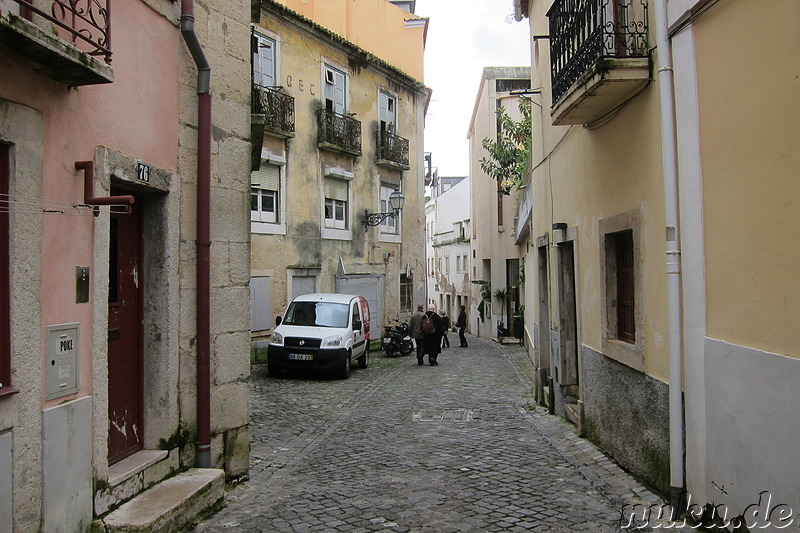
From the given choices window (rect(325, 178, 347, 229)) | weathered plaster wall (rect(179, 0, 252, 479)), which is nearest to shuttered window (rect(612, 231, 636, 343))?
weathered plaster wall (rect(179, 0, 252, 479))

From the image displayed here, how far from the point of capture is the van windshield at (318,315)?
15.8 m

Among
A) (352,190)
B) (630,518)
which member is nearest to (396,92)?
(352,190)

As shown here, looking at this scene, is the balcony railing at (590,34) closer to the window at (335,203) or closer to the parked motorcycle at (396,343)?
the parked motorcycle at (396,343)

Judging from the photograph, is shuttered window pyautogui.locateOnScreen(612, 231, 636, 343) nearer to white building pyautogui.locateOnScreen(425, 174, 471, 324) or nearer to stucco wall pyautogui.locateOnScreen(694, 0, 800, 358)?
stucco wall pyautogui.locateOnScreen(694, 0, 800, 358)

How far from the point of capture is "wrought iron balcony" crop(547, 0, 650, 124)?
19.2 ft

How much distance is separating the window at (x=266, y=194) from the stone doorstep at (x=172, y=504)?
13.4 meters

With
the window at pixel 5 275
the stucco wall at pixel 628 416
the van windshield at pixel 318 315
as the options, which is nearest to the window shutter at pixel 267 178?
the van windshield at pixel 318 315

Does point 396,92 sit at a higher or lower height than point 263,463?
higher

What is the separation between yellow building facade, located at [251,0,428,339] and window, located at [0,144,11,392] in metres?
13.7

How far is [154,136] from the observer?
5.56 m

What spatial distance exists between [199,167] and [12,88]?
93.4 inches

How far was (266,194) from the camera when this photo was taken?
63.3 feet

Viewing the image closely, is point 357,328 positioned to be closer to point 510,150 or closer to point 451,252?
point 510,150

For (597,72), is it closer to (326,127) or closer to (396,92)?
(326,127)
